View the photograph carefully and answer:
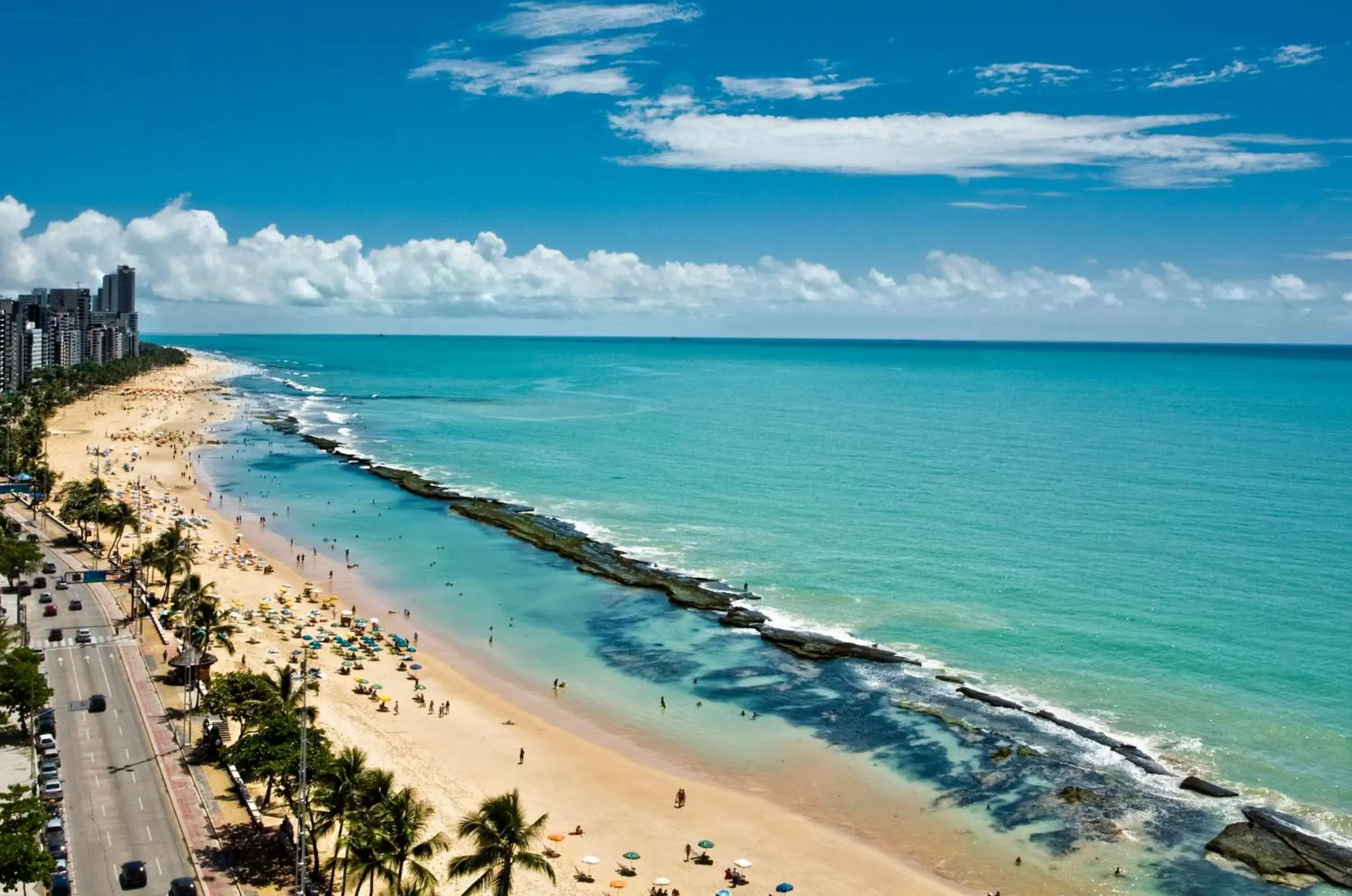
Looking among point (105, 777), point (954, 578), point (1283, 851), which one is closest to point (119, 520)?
point (105, 777)

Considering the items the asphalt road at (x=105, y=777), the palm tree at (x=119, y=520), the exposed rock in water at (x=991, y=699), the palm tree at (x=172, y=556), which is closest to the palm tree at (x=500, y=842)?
the asphalt road at (x=105, y=777)

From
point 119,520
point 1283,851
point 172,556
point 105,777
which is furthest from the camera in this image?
point 119,520

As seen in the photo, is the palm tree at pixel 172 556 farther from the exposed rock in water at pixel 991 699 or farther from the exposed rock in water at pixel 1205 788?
the exposed rock in water at pixel 1205 788

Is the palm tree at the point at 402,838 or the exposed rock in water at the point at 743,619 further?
the exposed rock in water at the point at 743,619

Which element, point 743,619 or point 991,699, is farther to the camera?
point 743,619

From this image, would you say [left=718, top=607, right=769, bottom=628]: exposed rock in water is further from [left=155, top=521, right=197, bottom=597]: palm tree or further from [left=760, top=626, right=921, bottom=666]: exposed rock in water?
[left=155, top=521, right=197, bottom=597]: palm tree

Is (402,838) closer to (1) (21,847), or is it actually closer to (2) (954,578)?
(1) (21,847)
